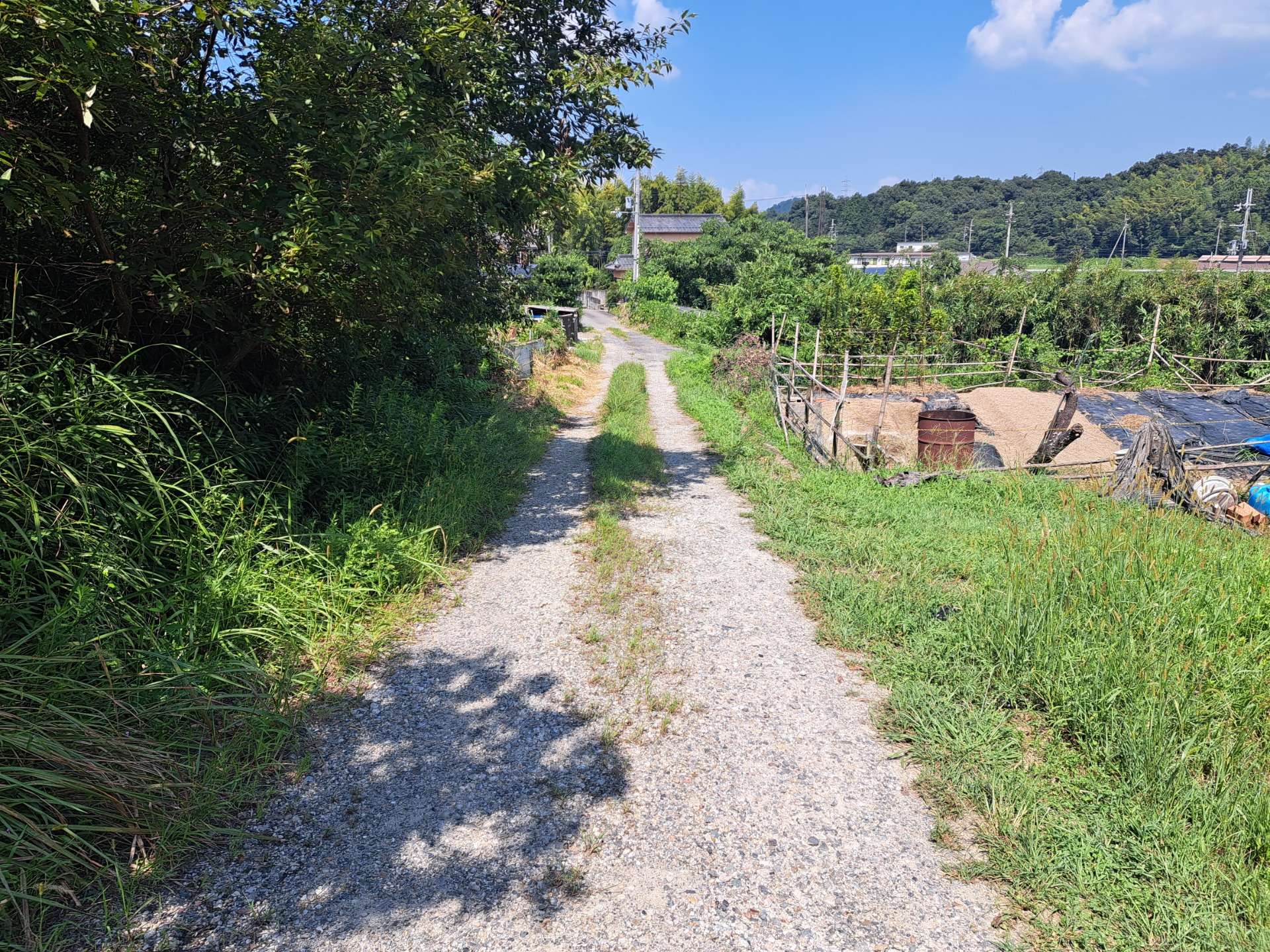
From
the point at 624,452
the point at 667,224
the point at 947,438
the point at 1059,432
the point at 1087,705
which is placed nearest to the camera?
the point at 1087,705

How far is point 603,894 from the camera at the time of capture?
2.86 m

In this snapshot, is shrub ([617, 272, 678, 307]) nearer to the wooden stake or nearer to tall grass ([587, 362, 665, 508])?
the wooden stake

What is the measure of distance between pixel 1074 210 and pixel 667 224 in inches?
2283

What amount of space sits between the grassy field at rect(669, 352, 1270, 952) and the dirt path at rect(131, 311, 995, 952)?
266mm

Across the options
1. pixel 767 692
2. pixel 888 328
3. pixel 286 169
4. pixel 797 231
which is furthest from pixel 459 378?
pixel 797 231

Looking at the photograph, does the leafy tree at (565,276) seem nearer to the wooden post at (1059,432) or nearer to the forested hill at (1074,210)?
the forested hill at (1074,210)

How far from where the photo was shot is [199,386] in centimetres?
506

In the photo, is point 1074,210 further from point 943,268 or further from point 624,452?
point 624,452

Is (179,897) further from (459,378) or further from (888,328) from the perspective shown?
(888,328)

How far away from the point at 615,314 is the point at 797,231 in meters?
14.8

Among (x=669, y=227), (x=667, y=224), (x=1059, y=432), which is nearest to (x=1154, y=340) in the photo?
(x=1059, y=432)

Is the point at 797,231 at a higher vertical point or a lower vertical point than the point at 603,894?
higher

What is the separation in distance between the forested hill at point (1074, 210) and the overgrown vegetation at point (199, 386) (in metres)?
43.9

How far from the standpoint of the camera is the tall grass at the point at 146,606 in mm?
2797
